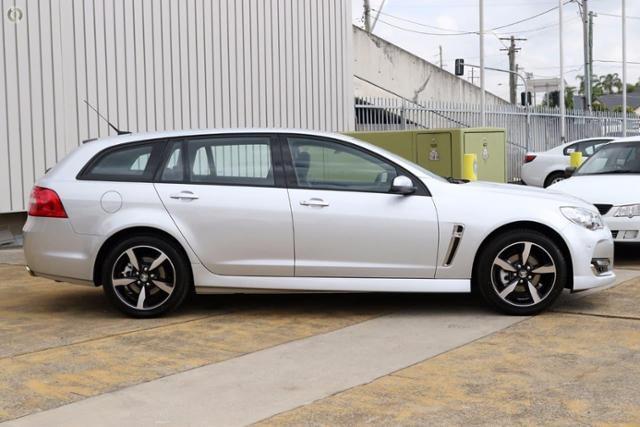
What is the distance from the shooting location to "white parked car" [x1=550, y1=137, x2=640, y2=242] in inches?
377

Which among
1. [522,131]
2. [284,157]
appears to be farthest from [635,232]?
[522,131]

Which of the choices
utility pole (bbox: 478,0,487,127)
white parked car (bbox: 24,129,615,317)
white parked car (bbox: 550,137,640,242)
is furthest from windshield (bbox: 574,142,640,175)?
utility pole (bbox: 478,0,487,127)

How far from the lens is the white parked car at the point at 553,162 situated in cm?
2064

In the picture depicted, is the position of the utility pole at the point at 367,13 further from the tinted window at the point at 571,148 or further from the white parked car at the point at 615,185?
the white parked car at the point at 615,185

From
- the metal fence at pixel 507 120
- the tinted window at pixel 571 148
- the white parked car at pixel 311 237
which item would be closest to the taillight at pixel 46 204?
the white parked car at pixel 311 237

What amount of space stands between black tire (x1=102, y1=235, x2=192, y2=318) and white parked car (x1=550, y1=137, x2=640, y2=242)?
4959mm

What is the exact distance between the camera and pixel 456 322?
6.83 m

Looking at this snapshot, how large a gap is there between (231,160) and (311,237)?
3.08ft

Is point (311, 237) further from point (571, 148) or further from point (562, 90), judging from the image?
point (562, 90)

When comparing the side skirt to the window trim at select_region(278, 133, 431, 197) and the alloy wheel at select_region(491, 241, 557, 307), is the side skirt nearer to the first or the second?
the alloy wheel at select_region(491, 241, 557, 307)

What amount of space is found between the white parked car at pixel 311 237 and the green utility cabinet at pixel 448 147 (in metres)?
4.82

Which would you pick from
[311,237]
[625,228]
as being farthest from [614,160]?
[311,237]

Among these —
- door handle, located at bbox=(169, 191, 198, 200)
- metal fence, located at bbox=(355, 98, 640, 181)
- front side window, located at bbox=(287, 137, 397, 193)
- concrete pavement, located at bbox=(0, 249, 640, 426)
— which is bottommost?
concrete pavement, located at bbox=(0, 249, 640, 426)

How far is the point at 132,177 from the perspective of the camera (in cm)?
708
